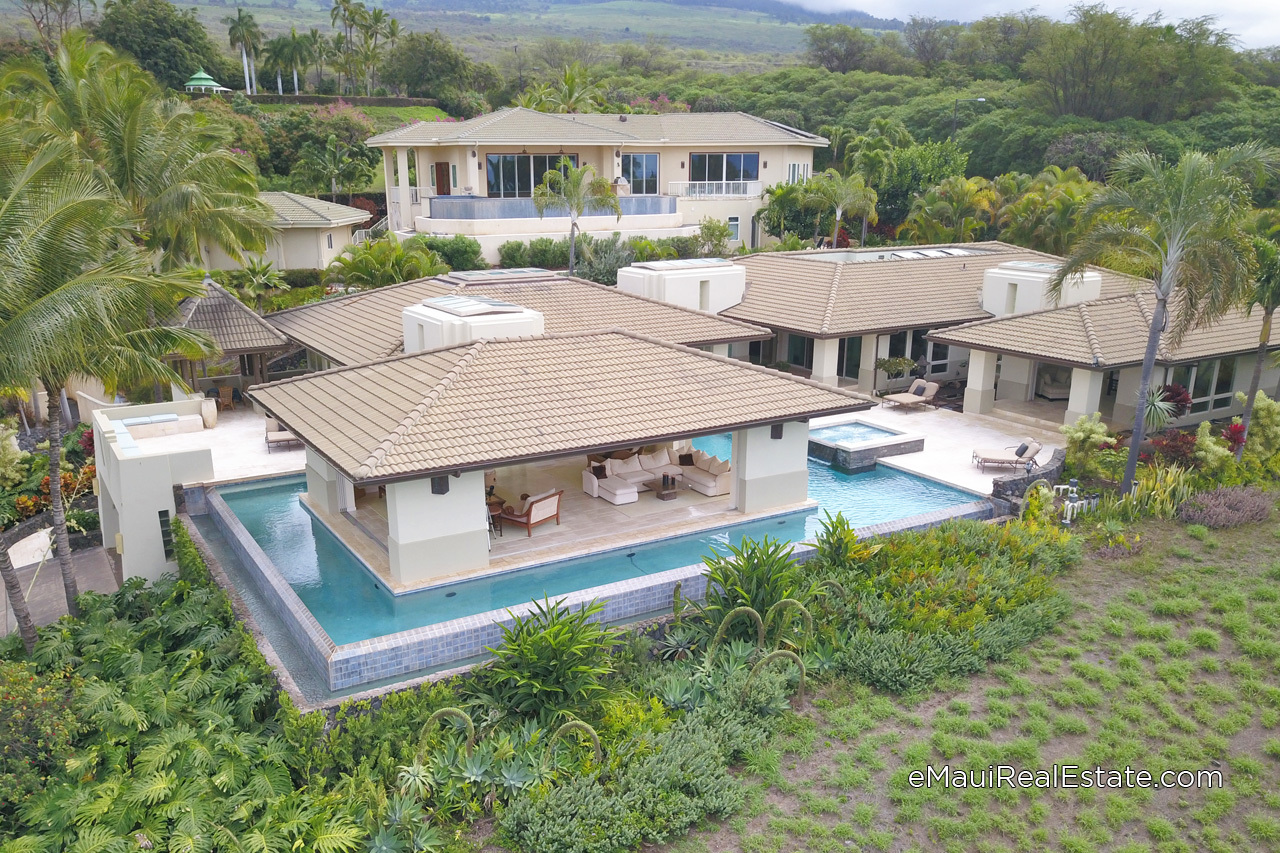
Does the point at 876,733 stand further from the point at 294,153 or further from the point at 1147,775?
the point at 294,153

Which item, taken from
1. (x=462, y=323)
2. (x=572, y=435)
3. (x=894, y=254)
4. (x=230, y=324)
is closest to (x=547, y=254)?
(x=894, y=254)

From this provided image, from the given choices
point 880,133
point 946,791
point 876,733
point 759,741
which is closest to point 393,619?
point 759,741

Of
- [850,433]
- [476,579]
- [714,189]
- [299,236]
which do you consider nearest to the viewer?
[476,579]

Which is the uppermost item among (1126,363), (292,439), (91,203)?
(91,203)

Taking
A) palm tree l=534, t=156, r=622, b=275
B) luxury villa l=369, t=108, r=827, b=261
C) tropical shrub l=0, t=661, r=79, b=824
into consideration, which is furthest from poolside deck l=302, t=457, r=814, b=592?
luxury villa l=369, t=108, r=827, b=261

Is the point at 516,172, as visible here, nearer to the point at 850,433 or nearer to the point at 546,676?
the point at 850,433
